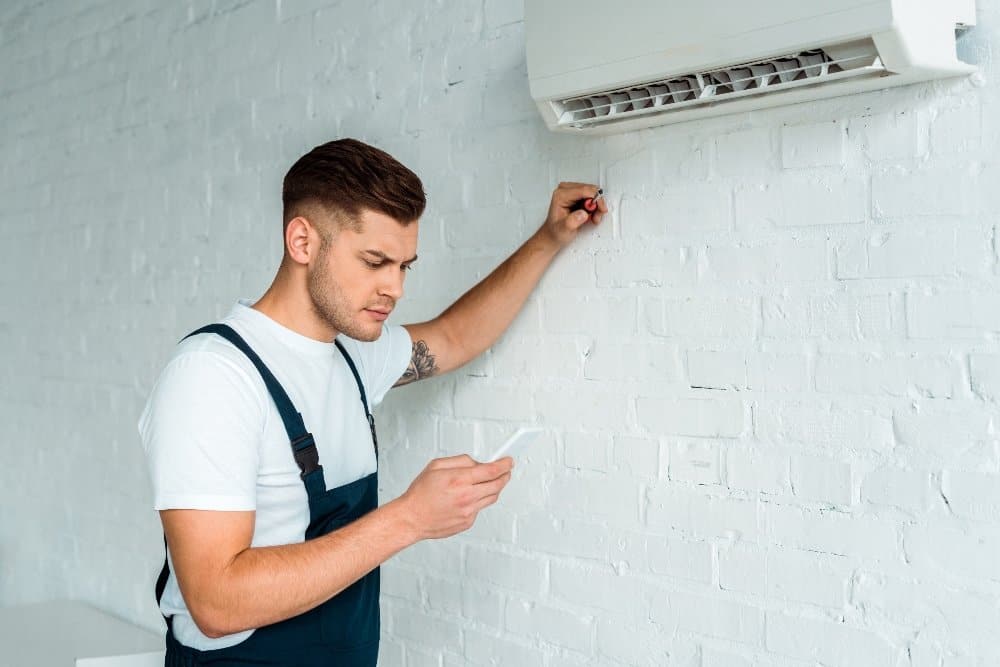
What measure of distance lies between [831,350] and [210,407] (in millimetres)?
923

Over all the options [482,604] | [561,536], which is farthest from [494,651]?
[561,536]

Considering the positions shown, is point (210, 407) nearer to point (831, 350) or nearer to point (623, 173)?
point (623, 173)

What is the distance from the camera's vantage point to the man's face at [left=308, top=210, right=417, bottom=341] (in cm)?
175

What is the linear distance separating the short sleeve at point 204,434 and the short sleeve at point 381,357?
0.37m

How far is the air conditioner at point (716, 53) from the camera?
1365 mm

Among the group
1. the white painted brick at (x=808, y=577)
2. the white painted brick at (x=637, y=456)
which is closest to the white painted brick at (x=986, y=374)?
the white painted brick at (x=808, y=577)

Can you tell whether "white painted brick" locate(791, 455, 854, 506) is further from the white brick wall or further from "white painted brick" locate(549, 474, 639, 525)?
"white painted brick" locate(549, 474, 639, 525)

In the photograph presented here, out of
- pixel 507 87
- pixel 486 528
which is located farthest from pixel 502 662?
pixel 507 87

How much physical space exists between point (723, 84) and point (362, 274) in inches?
25.0

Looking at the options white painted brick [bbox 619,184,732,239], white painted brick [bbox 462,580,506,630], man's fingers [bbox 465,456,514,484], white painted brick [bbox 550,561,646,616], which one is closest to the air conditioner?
white painted brick [bbox 619,184,732,239]

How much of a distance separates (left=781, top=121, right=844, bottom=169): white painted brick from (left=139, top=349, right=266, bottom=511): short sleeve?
0.90 metres

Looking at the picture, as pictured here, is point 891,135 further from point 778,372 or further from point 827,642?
point 827,642

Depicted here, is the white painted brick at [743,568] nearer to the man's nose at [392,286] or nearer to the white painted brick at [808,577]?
the white painted brick at [808,577]

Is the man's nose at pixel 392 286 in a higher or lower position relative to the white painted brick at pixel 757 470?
higher
